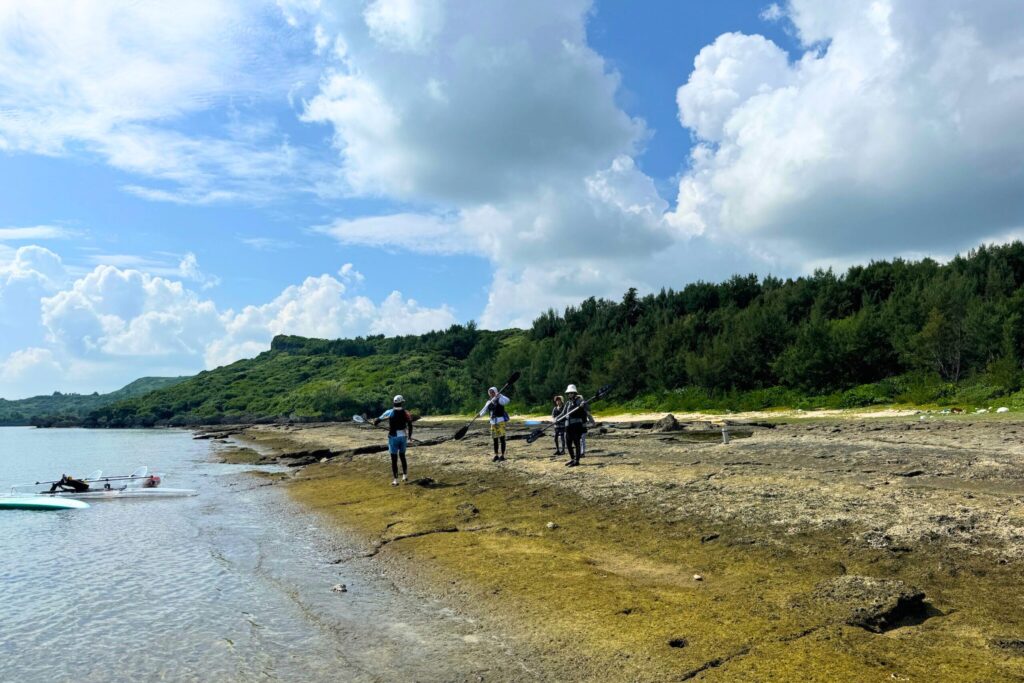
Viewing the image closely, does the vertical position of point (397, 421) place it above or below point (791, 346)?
below

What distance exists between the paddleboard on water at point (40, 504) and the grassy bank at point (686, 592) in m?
12.1

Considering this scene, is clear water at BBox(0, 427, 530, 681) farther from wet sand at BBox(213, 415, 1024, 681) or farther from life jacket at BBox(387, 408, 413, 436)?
life jacket at BBox(387, 408, 413, 436)

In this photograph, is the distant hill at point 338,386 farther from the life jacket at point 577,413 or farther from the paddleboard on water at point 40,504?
the paddleboard on water at point 40,504

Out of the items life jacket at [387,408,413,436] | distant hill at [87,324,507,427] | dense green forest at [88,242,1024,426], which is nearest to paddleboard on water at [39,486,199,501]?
life jacket at [387,408,413,436]

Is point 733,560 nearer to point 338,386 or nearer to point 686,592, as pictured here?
point 686,592

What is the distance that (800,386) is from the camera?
5022 cm

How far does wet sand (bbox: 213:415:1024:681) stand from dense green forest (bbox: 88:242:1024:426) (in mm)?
27577

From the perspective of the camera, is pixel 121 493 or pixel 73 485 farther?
pixel 73 485

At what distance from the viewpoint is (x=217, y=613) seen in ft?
28.9

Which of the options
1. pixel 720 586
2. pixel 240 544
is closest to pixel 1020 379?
pixel 720 586

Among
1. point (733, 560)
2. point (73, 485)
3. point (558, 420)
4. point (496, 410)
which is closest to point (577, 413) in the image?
point (558, 420)

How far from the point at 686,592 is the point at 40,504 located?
2090 centimetres

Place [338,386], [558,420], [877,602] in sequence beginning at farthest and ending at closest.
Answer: [338,386] < [558,420] < [877,602]

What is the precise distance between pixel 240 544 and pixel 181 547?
1.27m
